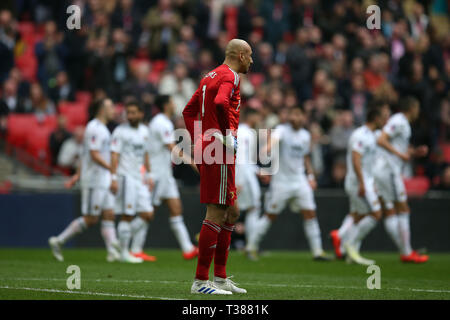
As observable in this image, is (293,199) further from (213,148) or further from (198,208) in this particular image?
(213,148)

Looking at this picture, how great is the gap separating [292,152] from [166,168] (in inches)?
85.3

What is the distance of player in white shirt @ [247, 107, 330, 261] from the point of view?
14599 mm

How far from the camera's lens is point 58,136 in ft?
59.4

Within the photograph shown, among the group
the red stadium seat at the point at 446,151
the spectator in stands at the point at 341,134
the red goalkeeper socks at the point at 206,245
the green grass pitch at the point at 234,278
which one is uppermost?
the spectator in stands at the point at 341,134

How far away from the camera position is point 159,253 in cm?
1641

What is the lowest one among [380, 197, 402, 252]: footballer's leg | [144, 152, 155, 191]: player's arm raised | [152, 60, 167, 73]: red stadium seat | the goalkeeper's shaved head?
[380, 197, 402, 252]: footballer's leg

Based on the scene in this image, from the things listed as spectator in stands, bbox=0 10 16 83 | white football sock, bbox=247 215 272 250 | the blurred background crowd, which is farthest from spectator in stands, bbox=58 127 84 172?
white football sock, bbox=247 215 272 250

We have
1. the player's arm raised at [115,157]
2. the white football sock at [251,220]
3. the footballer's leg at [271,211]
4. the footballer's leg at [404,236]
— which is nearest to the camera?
the player's arm raised at [115,157]

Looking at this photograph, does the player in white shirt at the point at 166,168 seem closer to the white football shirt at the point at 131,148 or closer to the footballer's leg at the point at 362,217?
the white football shirt at the point at 131,148

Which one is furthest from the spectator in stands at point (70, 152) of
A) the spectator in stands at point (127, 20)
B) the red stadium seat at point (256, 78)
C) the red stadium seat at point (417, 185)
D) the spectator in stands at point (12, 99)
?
the red stadium seat at point (417, 185)

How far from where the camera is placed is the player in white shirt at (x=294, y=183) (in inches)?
575

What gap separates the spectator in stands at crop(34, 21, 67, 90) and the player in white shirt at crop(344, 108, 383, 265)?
29.4 feet

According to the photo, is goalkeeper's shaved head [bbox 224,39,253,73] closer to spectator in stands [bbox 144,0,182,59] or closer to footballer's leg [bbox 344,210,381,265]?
footballer's leg [bbox 344,210,381,265]

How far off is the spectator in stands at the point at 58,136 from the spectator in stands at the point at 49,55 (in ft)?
8.44
